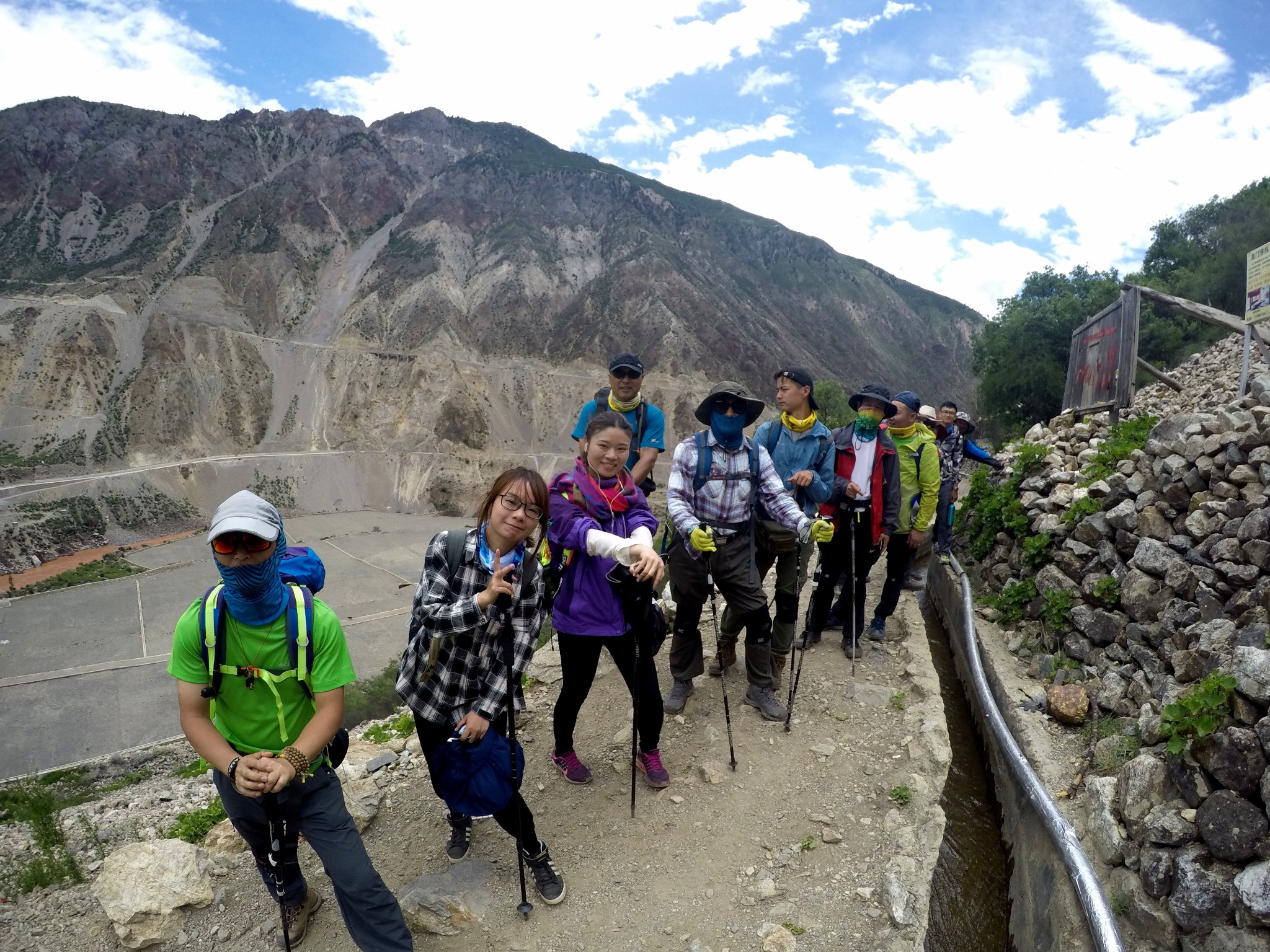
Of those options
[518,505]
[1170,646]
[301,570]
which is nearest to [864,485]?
[1170,646]

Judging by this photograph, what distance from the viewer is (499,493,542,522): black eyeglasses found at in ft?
9.42

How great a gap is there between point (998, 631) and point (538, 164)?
87.3m

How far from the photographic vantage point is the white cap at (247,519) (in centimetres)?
234

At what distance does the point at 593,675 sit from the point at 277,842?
5.84 feet

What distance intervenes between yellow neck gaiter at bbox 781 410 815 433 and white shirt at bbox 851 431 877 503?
77cm

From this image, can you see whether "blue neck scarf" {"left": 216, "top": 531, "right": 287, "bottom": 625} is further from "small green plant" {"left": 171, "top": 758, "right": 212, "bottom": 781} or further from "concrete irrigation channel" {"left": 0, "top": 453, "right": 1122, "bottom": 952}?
"small green plant" {"left": 171, "top": 758, "right": 212, "bottom": 781}

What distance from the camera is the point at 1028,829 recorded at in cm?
443

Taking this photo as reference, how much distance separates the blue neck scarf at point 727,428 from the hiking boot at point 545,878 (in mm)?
2679

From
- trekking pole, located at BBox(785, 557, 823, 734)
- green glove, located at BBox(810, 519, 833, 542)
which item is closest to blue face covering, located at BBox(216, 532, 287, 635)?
green glove, located at BBox(810, 519, 833, 542)

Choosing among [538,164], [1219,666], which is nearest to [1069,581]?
[1219,666]

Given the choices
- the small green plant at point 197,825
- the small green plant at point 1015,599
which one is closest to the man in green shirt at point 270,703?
the small green plant at point 197,825

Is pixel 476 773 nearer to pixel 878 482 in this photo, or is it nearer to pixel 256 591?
pixel 256 591

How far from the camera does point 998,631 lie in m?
6.98

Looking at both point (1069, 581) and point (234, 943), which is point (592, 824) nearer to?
point (234, 943)
